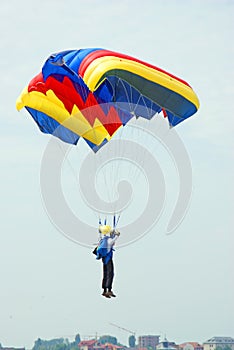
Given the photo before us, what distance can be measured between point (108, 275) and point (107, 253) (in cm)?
52

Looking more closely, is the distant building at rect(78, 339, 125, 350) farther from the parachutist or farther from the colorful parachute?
the parachutist

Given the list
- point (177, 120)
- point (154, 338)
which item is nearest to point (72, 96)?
point (177, 120)

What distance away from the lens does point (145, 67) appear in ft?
84.5

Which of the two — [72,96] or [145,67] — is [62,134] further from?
[145,67]

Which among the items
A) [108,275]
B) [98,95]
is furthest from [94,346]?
[108,275]

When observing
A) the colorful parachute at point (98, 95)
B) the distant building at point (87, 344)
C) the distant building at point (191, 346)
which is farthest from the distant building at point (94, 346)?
the colorful parachute at point (98, 95)

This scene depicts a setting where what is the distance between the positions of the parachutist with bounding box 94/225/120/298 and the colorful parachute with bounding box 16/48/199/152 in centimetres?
336

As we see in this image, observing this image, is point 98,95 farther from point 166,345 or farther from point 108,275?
point 166,345

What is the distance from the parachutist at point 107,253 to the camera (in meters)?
25.3

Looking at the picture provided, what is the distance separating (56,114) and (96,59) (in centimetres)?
279

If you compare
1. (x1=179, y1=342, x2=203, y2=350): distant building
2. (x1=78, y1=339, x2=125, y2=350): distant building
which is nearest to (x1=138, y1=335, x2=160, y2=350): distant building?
(x1=179, y1=342, x2=203, y2=350): distant building

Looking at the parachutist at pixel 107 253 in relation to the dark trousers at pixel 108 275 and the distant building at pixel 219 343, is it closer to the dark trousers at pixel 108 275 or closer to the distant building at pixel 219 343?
the dark trousers at pixel 108 275

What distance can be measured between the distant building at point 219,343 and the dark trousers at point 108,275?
135 meters

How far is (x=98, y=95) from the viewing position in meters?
26.8
